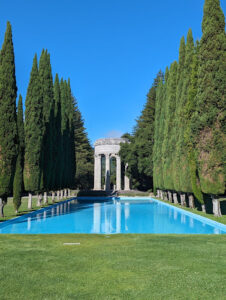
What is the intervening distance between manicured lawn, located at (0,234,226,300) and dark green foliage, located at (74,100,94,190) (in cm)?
3922

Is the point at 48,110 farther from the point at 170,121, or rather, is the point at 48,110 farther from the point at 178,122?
the point at 178,122

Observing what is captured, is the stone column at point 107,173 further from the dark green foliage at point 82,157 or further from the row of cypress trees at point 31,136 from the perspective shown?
the row of cypress trees at point 31,136

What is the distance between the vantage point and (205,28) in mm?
14344

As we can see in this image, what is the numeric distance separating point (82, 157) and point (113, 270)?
44273mm

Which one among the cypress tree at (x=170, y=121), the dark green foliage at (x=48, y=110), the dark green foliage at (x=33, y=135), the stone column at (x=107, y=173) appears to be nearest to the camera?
the dark green foliage at (x=33, y=135)

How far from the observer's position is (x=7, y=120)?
1361cm

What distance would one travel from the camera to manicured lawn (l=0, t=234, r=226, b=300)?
164 inches

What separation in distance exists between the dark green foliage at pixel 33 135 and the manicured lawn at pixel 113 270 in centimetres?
1062

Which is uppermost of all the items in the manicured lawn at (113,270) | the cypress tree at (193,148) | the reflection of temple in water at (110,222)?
the cypress tree at (193,148)

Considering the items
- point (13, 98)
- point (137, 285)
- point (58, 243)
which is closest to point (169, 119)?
point (13, 98)

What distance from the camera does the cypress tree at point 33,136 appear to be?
18531 millimetres

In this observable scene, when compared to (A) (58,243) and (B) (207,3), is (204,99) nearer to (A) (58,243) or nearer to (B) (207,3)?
(B) (207,3)

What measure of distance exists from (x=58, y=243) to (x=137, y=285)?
12.9 feet

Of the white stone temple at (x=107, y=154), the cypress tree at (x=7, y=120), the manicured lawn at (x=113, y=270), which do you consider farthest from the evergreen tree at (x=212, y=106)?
the white stone temple at (x=107, y=154)
